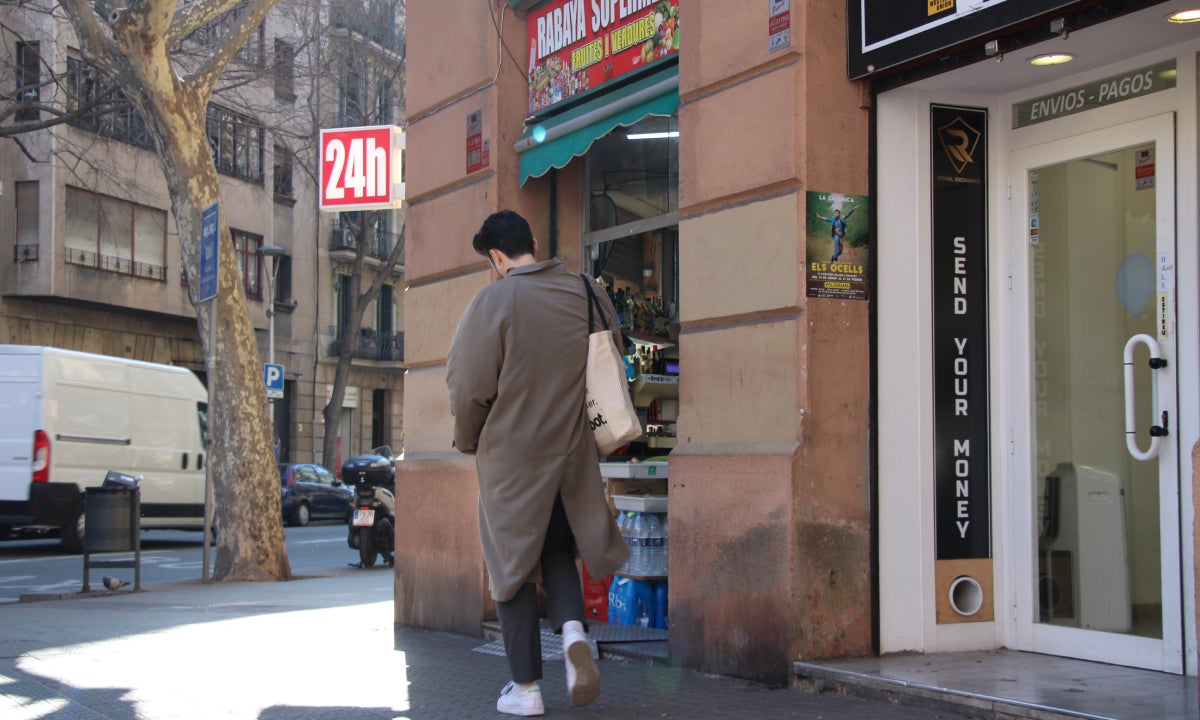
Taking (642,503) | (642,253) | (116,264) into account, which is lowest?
(642,503)

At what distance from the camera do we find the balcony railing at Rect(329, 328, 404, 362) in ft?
145

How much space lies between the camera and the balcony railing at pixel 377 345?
145 feet

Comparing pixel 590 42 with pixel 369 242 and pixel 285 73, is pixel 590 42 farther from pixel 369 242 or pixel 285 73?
pixel 369 242

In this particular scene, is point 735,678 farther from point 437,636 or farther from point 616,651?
point 437,636

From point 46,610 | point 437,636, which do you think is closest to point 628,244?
point 437,636

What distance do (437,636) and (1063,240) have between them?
4.35 metres

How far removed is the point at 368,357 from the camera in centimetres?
4459

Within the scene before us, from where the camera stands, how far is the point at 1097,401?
5.64 meters

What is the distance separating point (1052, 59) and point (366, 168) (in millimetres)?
7707

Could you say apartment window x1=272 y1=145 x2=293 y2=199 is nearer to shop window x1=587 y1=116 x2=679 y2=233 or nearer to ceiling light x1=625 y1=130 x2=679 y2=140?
shop window x1=587 y1=116 x2=679 y2=233

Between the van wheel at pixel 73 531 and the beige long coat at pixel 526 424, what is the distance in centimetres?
1493

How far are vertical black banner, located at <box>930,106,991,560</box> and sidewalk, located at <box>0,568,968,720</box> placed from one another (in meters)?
1.08

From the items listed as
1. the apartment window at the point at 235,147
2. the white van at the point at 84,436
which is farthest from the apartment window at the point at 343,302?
the white van at the point at 84,436

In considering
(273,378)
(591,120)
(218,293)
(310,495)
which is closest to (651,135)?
(591,120)
